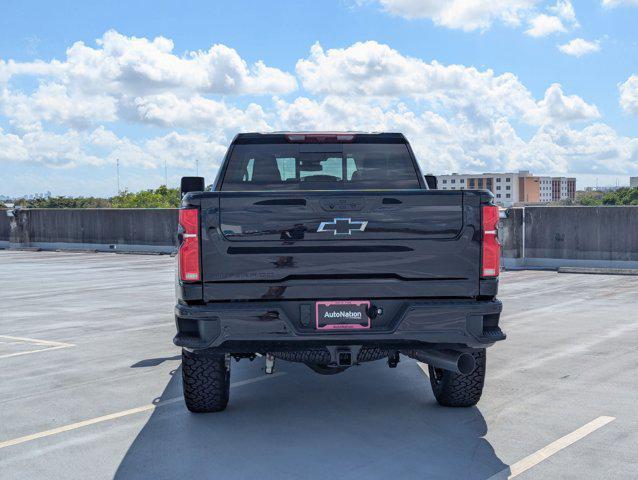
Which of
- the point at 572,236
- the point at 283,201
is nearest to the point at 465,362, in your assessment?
the point at 283,201

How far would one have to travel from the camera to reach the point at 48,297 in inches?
596

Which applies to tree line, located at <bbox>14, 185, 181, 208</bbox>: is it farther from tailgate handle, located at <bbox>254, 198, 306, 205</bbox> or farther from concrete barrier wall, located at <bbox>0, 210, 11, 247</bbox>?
tailgate handle, located at <bbox>254, 198, 306, 205</bbox>

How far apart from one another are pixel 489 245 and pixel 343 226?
996 mm

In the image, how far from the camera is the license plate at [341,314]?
17.0 ft

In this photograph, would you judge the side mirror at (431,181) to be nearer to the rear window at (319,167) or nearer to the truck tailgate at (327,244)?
the rear window at (319,167)

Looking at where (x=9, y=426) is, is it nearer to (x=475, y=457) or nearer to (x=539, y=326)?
(x=475, y=457)

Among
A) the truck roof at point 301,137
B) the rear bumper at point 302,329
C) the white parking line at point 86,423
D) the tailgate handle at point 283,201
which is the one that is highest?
the truck roof at point 301,137

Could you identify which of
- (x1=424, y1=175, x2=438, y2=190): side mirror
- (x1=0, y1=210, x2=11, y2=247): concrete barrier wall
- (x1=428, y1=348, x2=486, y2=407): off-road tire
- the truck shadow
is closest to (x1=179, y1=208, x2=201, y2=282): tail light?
the truck shadow

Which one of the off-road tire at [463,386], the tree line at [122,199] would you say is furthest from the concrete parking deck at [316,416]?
the tree line at [122,199]

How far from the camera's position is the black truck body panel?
5.17m

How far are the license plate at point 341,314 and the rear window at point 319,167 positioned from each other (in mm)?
2040

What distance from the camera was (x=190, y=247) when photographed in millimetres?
5160

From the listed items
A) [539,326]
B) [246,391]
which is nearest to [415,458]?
[246,391]

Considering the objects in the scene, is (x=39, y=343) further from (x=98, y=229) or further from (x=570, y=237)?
(x=98, y=229)
